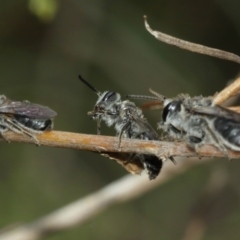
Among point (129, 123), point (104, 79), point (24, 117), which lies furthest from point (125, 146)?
point (104, 79)

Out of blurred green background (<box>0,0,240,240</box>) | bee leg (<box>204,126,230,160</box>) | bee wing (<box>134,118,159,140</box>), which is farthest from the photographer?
blurred green background (<box>0,0,240,240</box>)

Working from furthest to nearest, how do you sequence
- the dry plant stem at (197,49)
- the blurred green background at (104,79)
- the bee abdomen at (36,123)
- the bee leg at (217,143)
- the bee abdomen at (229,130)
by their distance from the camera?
the blurred green background at (104,79) → the bee abdomen at (36,123) → the bee abdomen at (229,130) → the bee leg at (217,143) → the dry plant stem at (197,49)

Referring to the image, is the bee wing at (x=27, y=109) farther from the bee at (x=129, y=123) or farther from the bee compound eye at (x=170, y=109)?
the bee compound eye at (x=170, y=109)

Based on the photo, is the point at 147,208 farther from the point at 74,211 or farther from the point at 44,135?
the point at 44,135

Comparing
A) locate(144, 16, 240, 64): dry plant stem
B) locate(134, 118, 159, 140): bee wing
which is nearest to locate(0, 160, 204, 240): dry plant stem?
locate(134, 118, 159, 140): bee wing

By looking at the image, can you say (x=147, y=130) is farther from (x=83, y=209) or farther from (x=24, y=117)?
(x=83, y=209)

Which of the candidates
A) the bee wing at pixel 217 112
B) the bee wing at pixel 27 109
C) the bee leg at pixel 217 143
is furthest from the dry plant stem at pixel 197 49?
the bee wing at pixel 27 109

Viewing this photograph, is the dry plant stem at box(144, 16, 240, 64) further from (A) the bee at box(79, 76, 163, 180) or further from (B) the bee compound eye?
(A) the bee at box(79, 76, 163, 180)

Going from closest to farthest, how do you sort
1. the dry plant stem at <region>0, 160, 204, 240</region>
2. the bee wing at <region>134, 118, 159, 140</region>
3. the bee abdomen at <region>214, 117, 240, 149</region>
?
the bee abdomen at <region>214, 117, 240, 149</region> < the bee wing at <region>134, 118, 159, 140</region> < the dry plant stem at <region>0, 160, 204, 240</region>
